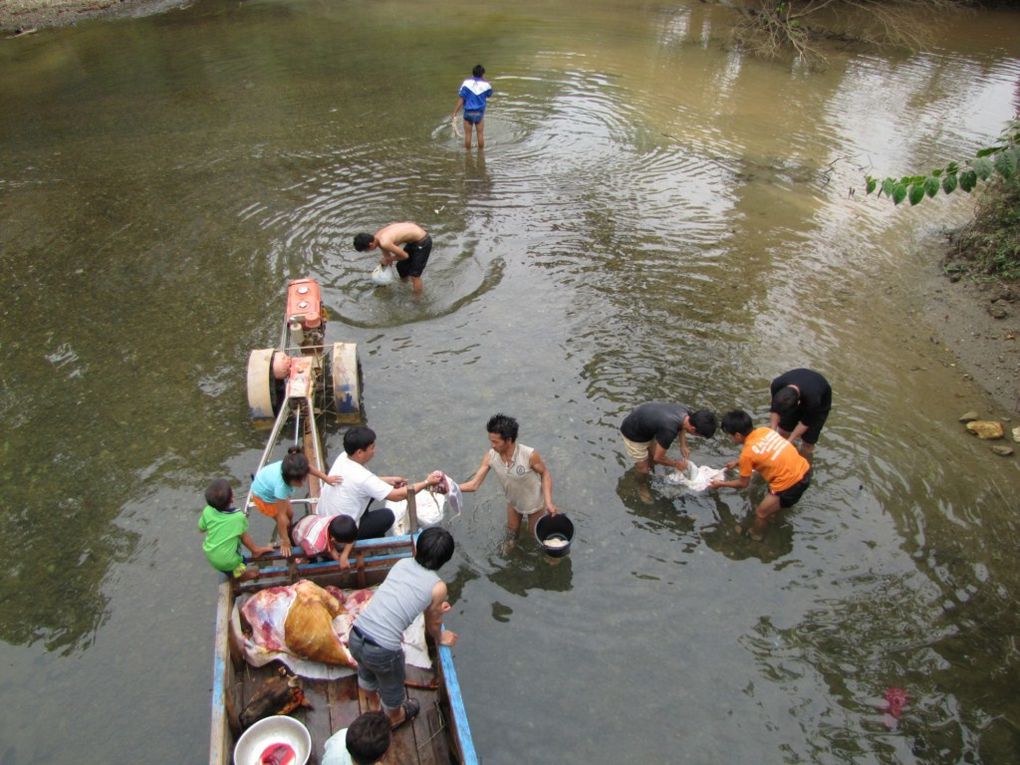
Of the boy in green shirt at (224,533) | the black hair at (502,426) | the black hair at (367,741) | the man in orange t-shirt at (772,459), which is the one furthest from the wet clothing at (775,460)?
the boy in green shirt at (224,533)

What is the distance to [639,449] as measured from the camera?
7070 millimetres

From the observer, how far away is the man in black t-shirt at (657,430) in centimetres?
668

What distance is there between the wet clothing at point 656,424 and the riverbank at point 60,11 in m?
27.0

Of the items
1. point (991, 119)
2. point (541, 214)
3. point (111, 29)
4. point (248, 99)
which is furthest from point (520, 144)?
point (111, 29)

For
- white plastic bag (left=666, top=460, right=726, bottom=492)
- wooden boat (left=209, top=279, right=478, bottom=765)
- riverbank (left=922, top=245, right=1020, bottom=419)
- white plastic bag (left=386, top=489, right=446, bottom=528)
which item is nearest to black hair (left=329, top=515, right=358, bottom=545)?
wooden boat (left=209, top=279, right=478, bottom=765)

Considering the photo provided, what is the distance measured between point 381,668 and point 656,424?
3.58 meters

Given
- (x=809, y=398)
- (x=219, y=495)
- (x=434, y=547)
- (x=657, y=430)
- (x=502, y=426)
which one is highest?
(x=434, y=547)

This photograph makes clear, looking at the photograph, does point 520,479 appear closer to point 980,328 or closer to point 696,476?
point 696,476

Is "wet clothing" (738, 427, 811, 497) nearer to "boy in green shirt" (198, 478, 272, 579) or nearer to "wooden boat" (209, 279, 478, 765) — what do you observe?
"wooden boat" (209, 279, 478, 765)

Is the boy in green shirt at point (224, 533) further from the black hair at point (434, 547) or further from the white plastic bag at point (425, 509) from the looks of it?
the black hair at point (434, 547)

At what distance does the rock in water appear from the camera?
25.9 feet

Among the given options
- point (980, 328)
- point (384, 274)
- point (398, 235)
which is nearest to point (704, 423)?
point (398, 235)

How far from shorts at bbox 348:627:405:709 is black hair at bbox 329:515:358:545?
949 mm

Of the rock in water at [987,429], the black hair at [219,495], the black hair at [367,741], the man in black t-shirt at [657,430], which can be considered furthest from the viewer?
the rock in water at [987,429]
